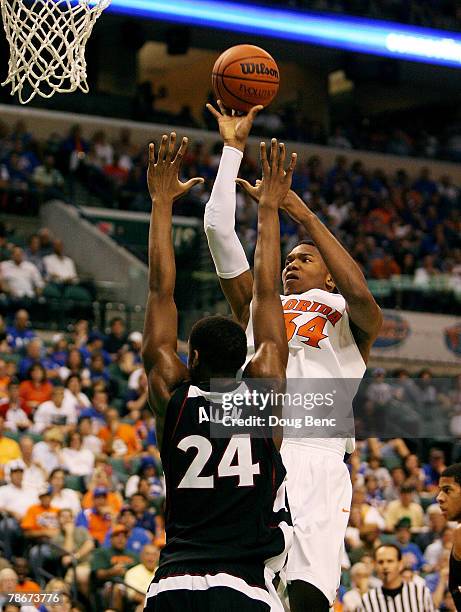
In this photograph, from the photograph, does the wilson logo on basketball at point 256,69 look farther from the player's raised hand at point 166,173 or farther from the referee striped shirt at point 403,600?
→ the referee striped shirt at point 403,600

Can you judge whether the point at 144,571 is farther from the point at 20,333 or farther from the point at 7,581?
the point at 20,333

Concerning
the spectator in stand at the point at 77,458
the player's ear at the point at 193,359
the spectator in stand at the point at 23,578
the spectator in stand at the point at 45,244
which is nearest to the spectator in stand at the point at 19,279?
the spectator in stand at the point at 45,244

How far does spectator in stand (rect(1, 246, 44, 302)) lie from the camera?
12312 millimetres

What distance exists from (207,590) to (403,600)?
174 inches

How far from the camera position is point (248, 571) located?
11.1 feet

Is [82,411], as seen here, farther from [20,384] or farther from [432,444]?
[432,444]

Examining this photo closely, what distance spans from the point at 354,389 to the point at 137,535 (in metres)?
4.21

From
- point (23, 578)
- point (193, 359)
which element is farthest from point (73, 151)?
point (193, 359)

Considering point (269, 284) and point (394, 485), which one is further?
point (394, 485)

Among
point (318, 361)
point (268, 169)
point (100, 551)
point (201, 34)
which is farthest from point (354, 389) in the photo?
point (201, 34)

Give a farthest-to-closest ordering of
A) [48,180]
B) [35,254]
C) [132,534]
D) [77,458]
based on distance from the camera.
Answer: [48,180] < [35,254] < [77,458] < [132,534]

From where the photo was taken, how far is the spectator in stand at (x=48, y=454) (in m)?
8.99

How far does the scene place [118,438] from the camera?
33.0 feet

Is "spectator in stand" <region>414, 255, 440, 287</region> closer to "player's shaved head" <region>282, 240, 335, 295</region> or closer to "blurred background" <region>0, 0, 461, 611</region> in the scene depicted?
"blurred background" <region>0, 0, 461, 611</region>
